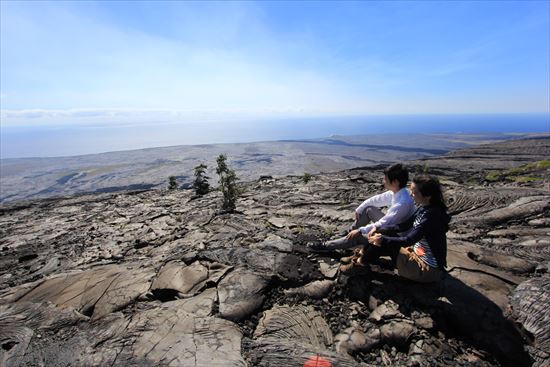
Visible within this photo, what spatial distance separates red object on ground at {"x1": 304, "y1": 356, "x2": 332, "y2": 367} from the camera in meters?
5.60

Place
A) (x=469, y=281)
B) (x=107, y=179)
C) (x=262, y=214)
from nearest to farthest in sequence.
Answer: (x=469, y=281) → (x=262, y=214) → (x=107, y=179)

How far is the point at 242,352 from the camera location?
6047 millimetres

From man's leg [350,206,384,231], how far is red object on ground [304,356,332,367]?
446cm

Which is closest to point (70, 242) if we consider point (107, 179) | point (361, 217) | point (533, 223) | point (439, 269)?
point (361, 217)

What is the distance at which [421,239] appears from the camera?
268 inches

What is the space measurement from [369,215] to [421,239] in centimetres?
216

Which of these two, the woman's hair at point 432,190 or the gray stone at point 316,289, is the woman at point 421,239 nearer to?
the woman's hair at point 432,190

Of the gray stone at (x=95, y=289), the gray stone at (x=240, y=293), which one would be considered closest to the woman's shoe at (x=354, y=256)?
the gray stone at (x=240, y=293)

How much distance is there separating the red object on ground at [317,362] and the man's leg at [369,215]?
176 inches

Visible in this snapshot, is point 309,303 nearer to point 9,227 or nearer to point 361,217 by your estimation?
point 361,217

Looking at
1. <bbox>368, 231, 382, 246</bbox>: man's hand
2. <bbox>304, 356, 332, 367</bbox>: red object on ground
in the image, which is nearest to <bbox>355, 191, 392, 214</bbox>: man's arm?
<bbox>368, 231, 382, 246</bbox>: man's hand

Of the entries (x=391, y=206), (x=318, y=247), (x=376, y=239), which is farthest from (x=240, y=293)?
(x=391, y=206)

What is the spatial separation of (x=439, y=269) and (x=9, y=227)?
4072 cm

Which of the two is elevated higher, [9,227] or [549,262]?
[549,262]
